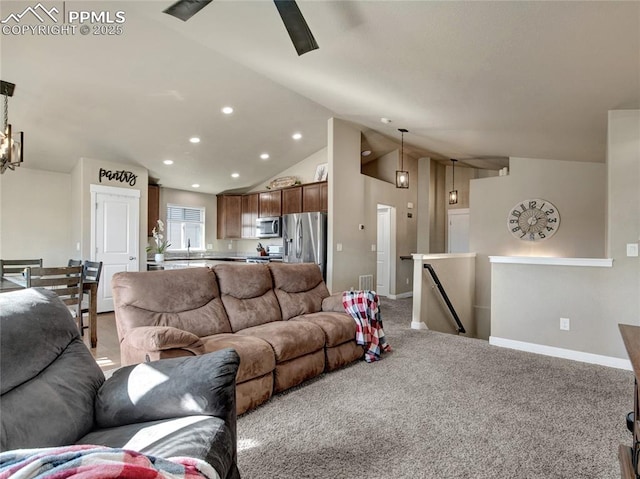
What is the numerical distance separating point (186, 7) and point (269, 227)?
4939 mm

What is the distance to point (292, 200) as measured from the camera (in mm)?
6496

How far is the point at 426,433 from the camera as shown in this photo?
2008 mm

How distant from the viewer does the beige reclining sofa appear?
221 cm

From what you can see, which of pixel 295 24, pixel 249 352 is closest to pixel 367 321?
pixel 249 352

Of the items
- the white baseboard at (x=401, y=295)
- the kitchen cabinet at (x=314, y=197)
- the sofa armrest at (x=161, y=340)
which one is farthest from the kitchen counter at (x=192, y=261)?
the sofa armrest at (x=161, y=340)

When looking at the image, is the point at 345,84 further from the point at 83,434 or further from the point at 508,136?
the point at 83,434

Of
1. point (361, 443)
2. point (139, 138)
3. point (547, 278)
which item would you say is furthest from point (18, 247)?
point (547, 278)

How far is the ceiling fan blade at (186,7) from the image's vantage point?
6.38ft

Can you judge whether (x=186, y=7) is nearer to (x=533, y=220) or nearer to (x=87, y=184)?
(x=87, y=184)

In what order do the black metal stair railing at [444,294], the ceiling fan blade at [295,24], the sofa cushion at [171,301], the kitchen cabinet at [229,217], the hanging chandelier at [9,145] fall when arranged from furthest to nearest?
the kitchen cabinet at [229,217], the black metal stair railing at [444,294], the hanging chandelier at [9,145], the sofa cushion at [171,301], the ceiling fan blade at [295,24]

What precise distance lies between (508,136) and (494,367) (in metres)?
3.05

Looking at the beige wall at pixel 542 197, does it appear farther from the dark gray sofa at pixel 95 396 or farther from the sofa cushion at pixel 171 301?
the dark gray sofa at pixel 95 396

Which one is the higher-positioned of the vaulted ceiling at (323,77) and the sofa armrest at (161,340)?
the vaulted ceiling at (323,77)

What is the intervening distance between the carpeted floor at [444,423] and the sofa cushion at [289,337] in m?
0.29
